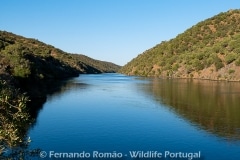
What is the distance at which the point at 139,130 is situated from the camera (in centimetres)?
3662

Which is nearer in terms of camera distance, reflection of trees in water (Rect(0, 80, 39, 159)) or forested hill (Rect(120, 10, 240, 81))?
reflection of trees in water (Rect(0, 80, 39, 159))

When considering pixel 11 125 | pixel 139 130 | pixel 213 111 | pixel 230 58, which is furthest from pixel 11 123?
pixel 230 58

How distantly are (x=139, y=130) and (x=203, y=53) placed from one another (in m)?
113

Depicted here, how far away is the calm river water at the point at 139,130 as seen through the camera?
28.4 metres

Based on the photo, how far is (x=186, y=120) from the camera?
140 ft

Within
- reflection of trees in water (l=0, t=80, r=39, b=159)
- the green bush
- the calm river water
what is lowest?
the calm river water

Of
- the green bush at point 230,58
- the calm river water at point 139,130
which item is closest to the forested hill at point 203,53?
the green bush at point 230,58

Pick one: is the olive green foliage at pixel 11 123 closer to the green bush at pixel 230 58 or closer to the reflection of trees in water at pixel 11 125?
the reflection of trees in water at pixel 11 125

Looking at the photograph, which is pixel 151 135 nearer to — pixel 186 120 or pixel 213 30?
pixel 186 120

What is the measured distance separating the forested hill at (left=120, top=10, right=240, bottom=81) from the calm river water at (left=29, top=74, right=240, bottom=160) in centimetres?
7332

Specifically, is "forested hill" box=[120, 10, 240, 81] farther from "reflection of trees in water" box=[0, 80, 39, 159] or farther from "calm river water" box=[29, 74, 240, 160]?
"reflection of trees in water" box=[0, 80, 39, 159]

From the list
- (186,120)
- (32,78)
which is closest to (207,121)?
(186,120)

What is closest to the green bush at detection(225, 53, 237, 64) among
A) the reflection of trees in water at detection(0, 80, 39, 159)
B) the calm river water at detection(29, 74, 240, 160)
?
the calm river water at detection(29, 74, 240, 160)

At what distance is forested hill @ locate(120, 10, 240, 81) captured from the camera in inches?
5089
